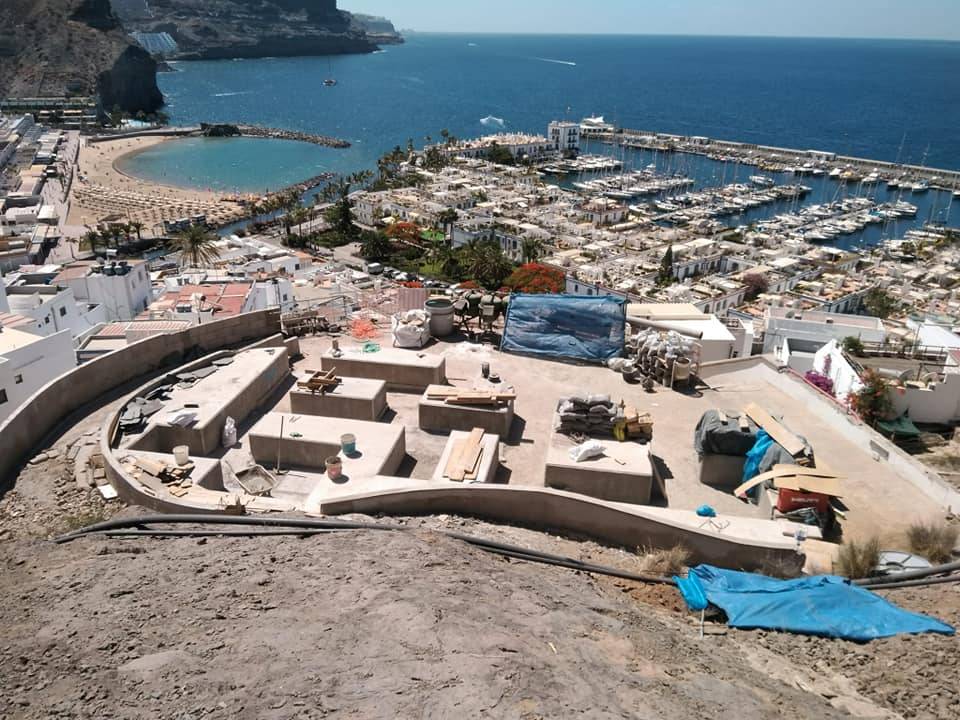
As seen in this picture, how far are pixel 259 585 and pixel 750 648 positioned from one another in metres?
5.58

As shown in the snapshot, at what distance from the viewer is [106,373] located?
1404 cm

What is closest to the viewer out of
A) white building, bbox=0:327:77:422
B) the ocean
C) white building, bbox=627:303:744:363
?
white building, bbox=0:327:77:422

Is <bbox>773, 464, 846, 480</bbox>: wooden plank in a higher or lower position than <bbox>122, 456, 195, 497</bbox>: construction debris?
higher

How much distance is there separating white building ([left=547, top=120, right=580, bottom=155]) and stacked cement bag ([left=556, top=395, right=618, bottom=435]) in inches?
4609

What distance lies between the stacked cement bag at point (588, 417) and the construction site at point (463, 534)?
49mm

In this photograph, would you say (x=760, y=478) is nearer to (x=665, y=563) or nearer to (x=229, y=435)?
(x=665, y=563)

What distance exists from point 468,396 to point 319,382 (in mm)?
2926

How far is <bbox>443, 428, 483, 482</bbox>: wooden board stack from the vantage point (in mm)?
10859

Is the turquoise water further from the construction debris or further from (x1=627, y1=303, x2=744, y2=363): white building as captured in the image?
the construction debris

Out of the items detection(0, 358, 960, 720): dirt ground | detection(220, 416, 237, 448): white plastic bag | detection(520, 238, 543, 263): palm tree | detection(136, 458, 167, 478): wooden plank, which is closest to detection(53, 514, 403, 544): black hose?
detection(0, 358, 960, 720): dirt ground

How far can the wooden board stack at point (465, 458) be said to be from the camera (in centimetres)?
Answer: 1086

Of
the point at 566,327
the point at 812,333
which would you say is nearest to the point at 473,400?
the point at 566,327

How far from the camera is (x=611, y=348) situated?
52.6ft

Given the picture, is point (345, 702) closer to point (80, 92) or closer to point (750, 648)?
point (750, 648)
